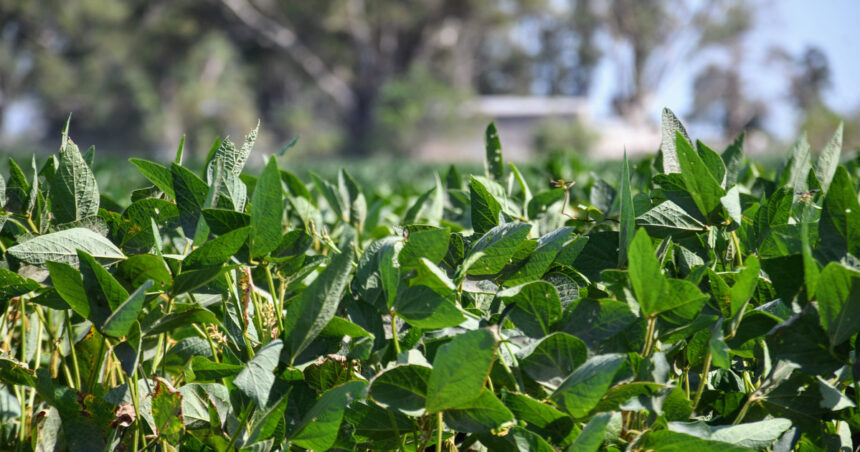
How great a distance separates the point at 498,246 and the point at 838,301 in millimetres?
204

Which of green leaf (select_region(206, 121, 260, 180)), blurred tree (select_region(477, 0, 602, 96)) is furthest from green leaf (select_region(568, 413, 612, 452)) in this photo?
blurred tree (select_region(477, 0, 602, 96))

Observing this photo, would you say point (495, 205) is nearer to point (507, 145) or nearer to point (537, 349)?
point (537, 349)

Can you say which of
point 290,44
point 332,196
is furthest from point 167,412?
point 290,44

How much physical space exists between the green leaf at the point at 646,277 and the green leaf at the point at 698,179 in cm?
11

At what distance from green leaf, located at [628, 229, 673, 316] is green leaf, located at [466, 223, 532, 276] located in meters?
0.08

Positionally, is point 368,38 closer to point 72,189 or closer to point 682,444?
point 72,189

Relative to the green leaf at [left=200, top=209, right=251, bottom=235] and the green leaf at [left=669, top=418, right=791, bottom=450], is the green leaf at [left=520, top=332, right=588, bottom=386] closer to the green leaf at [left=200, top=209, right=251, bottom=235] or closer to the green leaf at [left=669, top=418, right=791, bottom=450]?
the green leaf at [left=669, top=418, right=791, bottom=450]

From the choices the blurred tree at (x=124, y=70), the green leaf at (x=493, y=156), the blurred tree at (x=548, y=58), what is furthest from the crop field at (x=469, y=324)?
the blurred tree at (x=548, y=58)

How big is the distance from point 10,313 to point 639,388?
638mm

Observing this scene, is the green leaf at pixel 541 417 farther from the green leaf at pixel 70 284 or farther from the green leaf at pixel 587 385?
the green leaf at pixel 70 284

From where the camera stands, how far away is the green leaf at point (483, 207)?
523mm

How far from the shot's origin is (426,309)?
0.40m

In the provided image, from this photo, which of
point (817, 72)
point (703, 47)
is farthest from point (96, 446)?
point (817, 72)

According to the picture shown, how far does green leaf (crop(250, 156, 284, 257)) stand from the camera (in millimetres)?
420
